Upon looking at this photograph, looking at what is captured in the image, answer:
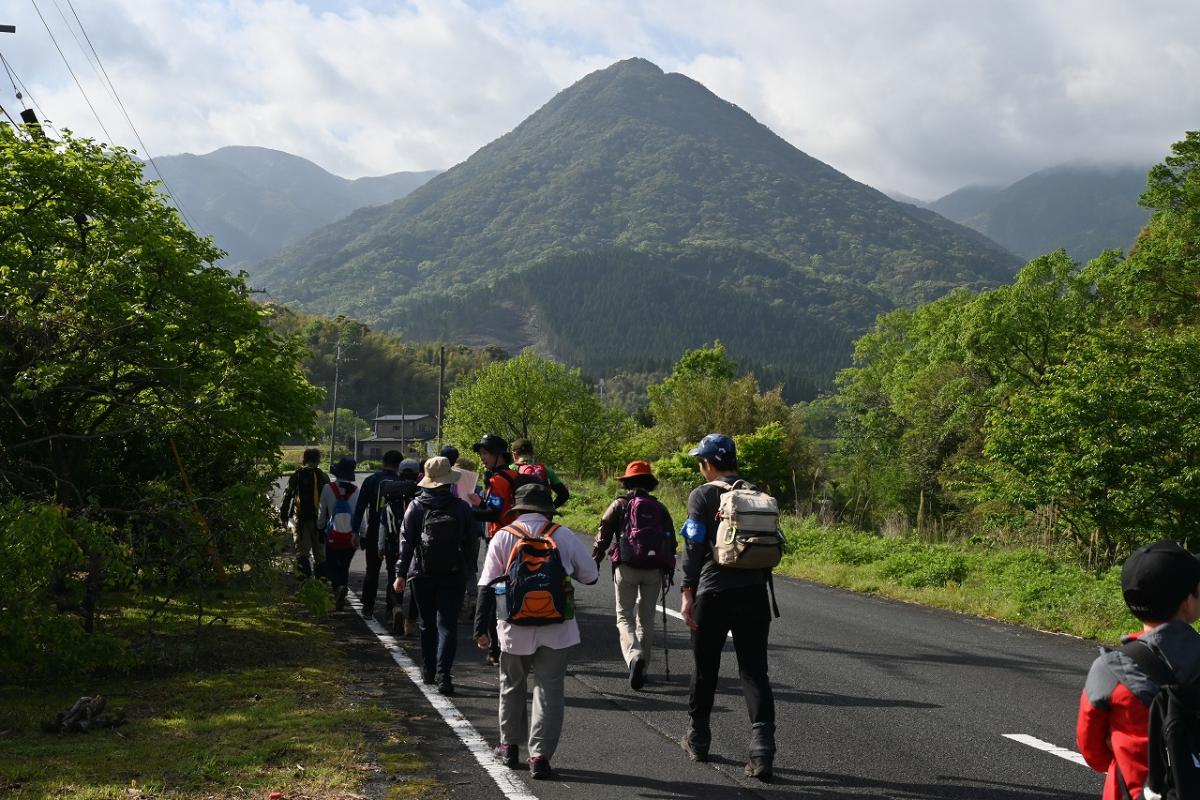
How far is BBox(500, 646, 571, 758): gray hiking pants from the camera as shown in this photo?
616 cm

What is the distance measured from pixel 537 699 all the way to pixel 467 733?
108cm

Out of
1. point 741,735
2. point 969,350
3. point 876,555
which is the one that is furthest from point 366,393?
point 741,735

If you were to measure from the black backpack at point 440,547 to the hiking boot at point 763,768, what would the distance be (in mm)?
3238

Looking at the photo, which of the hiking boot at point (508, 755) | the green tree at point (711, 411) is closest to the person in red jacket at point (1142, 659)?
the hiking boot at point (508, 755)

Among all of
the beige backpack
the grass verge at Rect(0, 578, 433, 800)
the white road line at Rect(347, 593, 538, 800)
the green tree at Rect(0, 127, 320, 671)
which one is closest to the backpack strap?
the beige backpack

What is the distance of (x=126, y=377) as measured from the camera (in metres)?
10.8

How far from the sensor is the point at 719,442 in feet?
21.9

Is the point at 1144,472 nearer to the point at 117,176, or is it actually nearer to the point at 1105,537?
the point at 1105,537

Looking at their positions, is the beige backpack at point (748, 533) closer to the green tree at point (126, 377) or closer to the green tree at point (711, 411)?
the green tree at point (126, 377)

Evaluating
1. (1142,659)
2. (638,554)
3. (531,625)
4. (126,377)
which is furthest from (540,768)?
(126,377)

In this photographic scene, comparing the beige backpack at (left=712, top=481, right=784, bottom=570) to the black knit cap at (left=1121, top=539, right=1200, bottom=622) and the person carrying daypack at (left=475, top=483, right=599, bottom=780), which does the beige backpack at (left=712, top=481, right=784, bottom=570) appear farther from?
the black knit cap at (left=1121, top=539, right=1200, bottom=622)

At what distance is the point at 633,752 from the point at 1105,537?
16694 millimetres

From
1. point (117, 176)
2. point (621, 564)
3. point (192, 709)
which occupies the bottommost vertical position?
→ point (192, 709)

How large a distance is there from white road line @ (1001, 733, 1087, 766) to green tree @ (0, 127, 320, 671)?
6.68m
